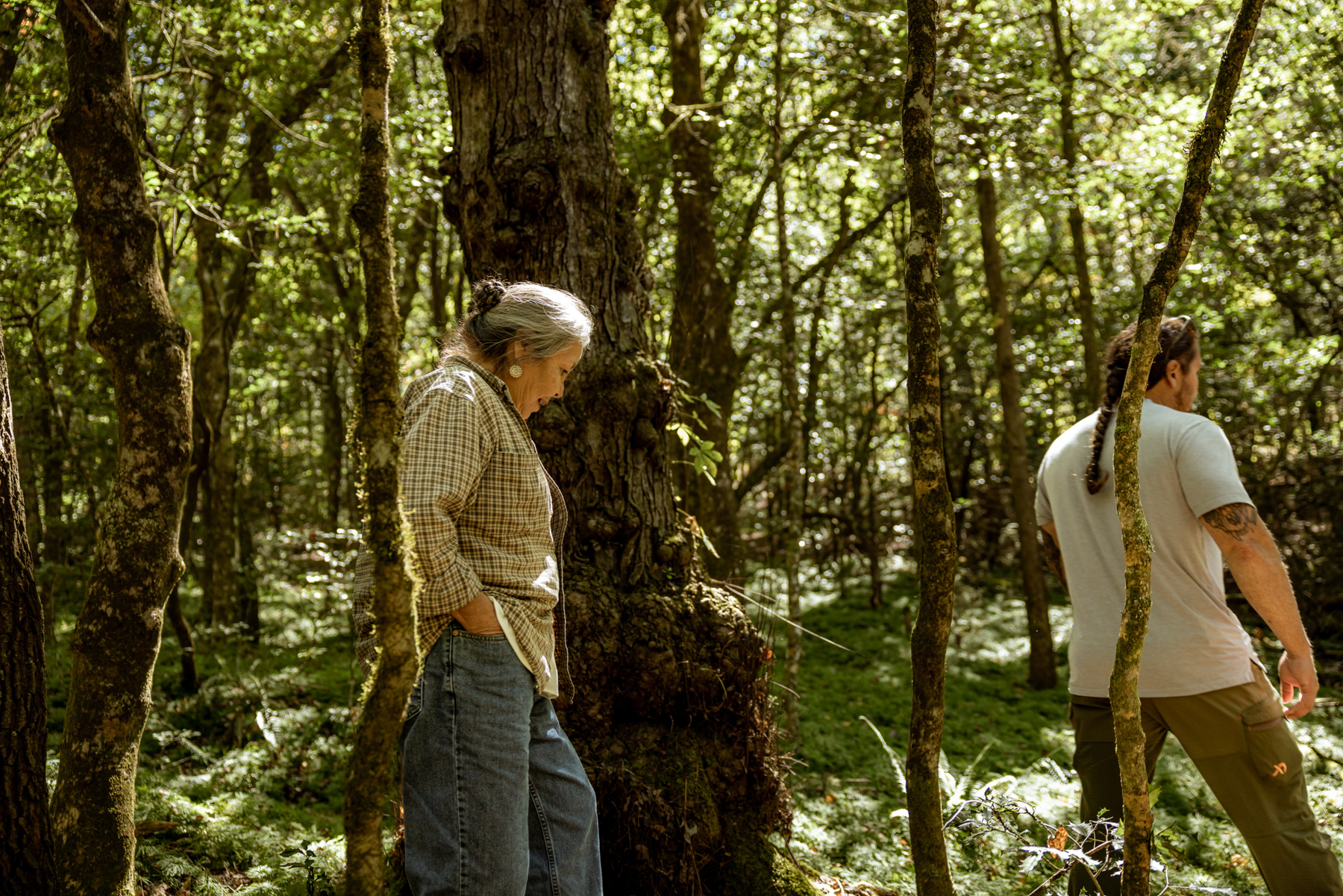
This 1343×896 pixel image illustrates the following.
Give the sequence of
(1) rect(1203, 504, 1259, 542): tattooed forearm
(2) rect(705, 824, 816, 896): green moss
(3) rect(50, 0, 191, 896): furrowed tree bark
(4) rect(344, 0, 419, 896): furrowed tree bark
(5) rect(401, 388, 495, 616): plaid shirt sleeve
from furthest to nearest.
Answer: (2) rect(705, 824, 816, 896): green moss, (1) rect(1203, 504, 1259, 542): tattooed forearm, (3) rect(50, 0, 191, 896): furrowed tree bark, (5) rect(401, 388, 495, 616): plaid shirt sleeve, (4) rect(344, 0, 419, 896): furrowed tree bark

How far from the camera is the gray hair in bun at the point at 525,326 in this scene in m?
2.47

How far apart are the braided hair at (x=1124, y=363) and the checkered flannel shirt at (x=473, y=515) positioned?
2078mm

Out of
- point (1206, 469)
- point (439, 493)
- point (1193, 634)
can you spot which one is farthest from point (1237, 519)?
point (439, 493)

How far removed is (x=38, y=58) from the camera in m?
6.98

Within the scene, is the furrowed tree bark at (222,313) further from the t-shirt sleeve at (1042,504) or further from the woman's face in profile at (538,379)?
the t-shirt sleeve at (1042,504)

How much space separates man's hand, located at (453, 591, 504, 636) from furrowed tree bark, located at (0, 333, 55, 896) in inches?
57.9

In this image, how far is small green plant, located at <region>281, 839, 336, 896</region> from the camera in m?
3.53

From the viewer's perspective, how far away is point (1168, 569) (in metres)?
3.16

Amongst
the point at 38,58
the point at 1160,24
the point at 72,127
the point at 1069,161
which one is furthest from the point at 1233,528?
the point at 1160,24

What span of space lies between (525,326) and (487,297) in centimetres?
18

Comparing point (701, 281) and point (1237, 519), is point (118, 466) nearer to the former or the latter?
point (1237, 519)

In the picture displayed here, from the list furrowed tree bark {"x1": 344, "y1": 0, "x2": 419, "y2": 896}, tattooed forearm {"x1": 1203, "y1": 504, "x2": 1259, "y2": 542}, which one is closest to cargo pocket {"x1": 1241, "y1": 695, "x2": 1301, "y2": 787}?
tattooed forearm {"x1": 1203, "y1": 504, "x2": 1259, "y2": 542}

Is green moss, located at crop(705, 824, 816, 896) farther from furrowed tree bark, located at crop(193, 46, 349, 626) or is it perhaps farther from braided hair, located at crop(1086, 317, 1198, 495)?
furrowed tree bark, located at crop(193, 46, 349, 626)

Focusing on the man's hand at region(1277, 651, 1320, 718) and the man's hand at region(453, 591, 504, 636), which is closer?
the man's hand at region(453, 591, 504, 636)
